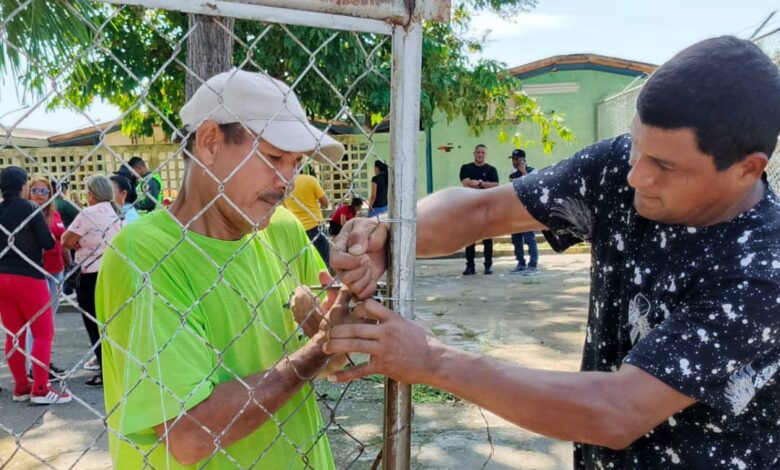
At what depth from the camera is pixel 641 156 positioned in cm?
140

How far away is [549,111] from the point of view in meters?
15.5

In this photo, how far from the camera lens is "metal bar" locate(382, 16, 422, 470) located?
50.3 inches

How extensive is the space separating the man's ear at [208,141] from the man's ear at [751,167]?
1.09 metres

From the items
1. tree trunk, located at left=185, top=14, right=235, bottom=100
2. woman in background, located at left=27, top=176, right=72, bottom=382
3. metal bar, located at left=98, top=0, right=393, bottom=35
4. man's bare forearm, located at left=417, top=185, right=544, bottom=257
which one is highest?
tree trunk, located at left=185, top=14, right=235, bottom=100

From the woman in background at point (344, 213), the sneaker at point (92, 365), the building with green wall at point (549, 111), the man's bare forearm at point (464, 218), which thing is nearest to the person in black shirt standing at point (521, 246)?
the woman in background at point (344, 213)

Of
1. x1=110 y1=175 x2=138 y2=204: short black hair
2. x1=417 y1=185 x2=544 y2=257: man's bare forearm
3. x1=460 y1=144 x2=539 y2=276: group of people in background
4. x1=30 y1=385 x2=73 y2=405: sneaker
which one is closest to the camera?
x1=417 y1=185 x2=544 y2=257: man's bare forearm

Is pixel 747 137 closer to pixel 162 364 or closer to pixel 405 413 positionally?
pixel 405 413

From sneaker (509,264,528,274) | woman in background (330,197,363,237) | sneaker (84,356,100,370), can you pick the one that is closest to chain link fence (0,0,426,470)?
sneaker (84,356,100,370)

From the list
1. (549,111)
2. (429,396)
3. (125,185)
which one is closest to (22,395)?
(125,185)

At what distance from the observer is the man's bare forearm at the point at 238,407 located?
1.23m

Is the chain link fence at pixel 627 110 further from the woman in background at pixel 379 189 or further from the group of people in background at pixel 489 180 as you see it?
the woman in background at pixel 379 189

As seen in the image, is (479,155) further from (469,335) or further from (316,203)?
(469,335)

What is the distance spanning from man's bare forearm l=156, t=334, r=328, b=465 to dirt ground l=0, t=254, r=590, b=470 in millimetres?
163

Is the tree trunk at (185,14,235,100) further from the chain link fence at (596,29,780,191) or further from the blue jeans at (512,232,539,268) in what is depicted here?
the blue jeans at (512,232,539,268)
